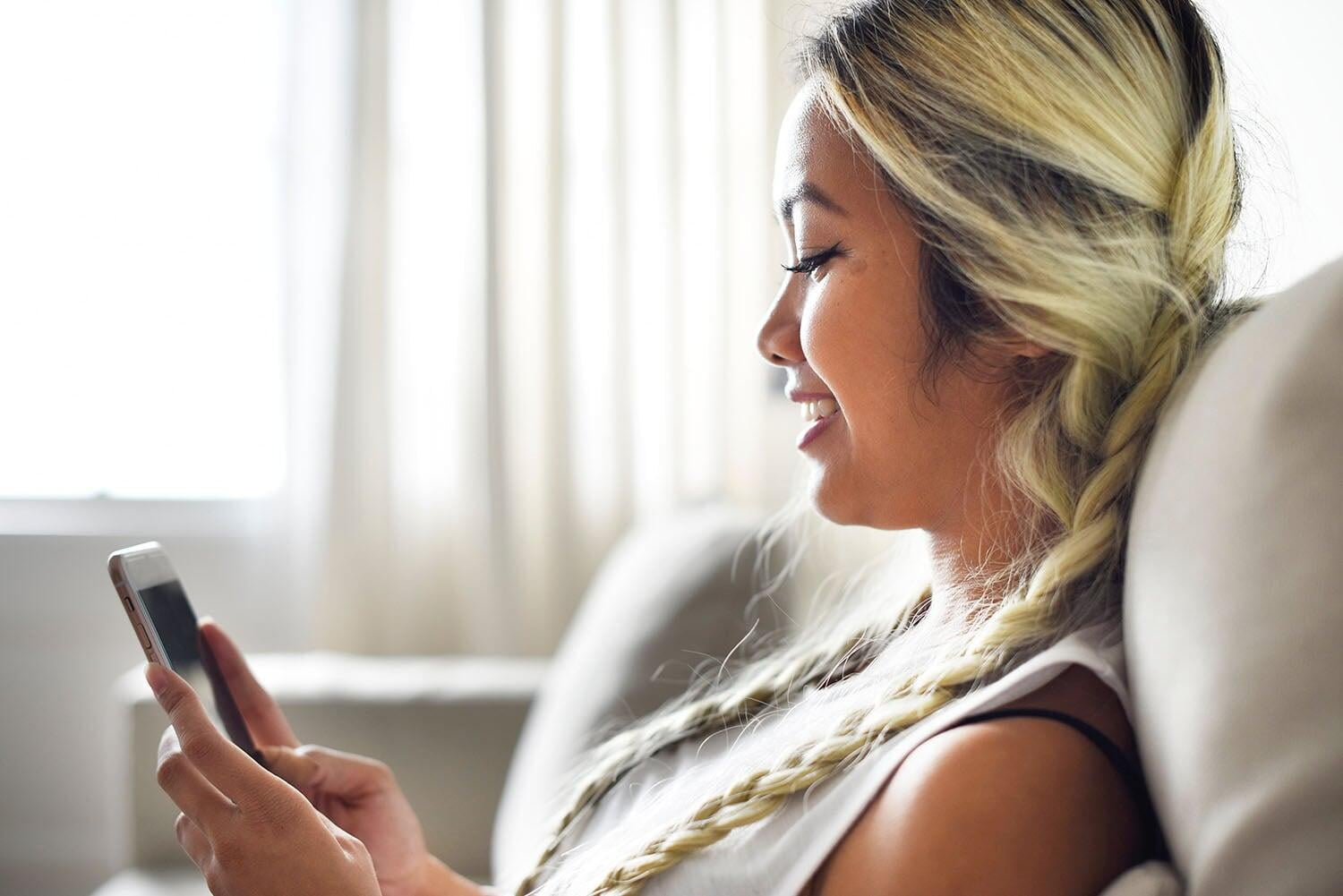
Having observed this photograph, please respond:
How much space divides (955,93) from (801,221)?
0.14 meters

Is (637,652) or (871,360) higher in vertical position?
(871,360)

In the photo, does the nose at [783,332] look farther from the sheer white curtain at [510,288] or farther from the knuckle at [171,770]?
the sheer white curtain at [510,288]

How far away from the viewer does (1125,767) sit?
585 millimetres

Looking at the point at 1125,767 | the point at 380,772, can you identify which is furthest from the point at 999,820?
the point at 380,772

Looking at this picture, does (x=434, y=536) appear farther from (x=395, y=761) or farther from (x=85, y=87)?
(x=85, y=87)

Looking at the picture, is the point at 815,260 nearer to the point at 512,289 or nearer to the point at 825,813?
the point at 825,813

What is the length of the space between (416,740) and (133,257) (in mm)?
1416

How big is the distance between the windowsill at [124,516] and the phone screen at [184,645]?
1.45 meters

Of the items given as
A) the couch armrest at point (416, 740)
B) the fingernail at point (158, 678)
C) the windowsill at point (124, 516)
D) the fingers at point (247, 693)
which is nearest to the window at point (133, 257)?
the windowsill at point (124, 516)

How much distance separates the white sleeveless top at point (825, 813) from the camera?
1.99ft

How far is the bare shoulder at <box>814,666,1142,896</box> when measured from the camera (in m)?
0.55

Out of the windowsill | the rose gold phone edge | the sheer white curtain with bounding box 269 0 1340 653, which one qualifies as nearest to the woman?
the rose gold phone edge

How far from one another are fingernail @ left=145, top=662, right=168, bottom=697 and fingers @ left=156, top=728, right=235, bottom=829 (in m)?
0.04

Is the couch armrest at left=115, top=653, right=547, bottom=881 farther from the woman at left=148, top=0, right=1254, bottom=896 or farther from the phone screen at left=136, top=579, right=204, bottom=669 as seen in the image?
the woman at left=148, top=0, right=1254, bottom=896
